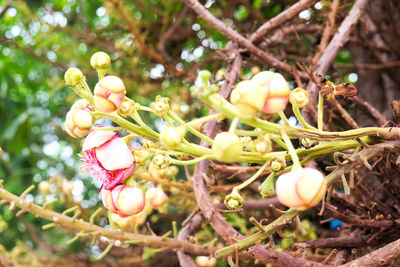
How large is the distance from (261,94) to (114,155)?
0.56ft

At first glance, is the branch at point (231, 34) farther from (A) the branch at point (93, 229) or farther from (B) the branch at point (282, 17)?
(A) the branch at point (93, 229)

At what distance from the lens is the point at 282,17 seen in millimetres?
731

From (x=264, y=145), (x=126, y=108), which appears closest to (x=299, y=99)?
(x=264, y=145)

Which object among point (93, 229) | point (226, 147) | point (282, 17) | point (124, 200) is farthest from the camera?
point (282, 17)

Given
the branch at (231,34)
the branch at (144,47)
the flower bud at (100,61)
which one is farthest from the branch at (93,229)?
the branch at (144,47)

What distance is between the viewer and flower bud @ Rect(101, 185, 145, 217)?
1.44 ft

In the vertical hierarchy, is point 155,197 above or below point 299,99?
below

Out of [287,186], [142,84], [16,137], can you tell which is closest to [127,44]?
[142,84]

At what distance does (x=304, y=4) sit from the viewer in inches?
27.2

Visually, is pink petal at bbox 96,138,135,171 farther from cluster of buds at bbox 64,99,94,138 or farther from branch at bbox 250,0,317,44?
branch at bbox 250,0,317,44

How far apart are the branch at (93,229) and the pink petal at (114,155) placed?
0.68 ft

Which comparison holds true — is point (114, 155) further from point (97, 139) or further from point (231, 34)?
point (231, 34)

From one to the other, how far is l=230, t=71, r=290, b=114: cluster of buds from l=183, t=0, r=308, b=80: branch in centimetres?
42

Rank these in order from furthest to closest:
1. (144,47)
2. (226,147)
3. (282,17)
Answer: (144,47) → (282,17) → (226,147)
